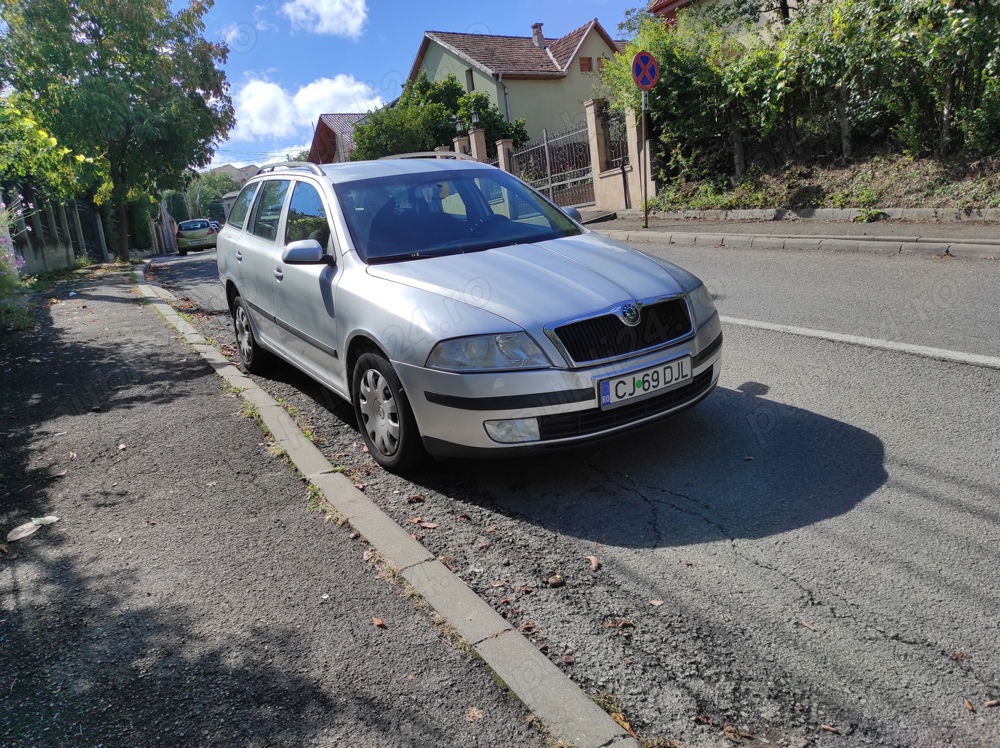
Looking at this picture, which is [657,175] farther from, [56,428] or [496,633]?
[496,633]

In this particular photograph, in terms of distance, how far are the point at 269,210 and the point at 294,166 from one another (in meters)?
0.40

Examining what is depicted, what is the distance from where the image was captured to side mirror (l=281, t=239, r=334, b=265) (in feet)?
15.3

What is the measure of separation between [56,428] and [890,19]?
12.0 meters

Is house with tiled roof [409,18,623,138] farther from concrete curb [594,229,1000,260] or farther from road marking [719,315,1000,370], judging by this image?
road marking [719,315,1000,370]

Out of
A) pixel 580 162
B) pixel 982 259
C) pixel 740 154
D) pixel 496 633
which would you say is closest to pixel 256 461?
pixel 496 633

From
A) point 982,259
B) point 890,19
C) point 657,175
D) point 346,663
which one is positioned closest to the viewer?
point 346,663

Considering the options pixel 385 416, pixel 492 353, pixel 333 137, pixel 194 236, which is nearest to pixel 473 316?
pixel 492 353

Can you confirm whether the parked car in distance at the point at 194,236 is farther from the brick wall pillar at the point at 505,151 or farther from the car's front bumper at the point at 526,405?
the car's front bumper at the point at 526,405

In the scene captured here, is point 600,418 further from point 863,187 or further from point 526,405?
point 863,187

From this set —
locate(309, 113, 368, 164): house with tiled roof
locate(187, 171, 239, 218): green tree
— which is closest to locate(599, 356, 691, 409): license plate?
locate(309, 113, 368, 164): house with tiled roof

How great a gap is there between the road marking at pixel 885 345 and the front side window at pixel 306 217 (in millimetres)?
3749

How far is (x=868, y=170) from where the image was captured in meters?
12.6

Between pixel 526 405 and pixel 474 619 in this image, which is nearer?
pixel 474 619

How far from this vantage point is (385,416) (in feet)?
14.2
